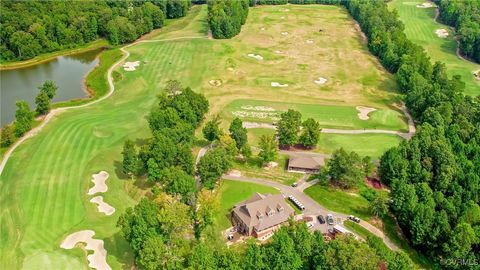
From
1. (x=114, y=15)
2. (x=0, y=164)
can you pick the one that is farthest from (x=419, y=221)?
(x=114, y=15)

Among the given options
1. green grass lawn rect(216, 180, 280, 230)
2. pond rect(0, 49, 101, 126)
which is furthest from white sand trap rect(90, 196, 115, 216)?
pond rect(0, 49, 101, 126)

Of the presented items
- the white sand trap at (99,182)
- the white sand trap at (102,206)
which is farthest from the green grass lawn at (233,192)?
the white sand trap at (99,182)

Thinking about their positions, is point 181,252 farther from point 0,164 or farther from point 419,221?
point 0,164

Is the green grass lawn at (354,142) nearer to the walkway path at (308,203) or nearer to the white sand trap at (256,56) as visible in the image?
the walkway path at (308,203)

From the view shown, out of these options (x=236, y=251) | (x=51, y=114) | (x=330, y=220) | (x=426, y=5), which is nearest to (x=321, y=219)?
(x=330, y=220)

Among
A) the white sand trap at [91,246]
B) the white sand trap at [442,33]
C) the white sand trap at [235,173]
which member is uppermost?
the white sand trap at [91,246]

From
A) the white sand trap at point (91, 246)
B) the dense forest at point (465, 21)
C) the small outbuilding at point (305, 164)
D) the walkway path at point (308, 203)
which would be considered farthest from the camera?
the dense forest at point (465, 21)

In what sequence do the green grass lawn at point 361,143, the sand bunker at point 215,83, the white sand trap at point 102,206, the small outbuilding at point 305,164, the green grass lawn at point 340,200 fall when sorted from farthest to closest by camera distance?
the sand bunker at point 215,83
the green grass lawn at point 361,143
the small outbuilding at point 305,164
the green grass lawn at point 340,200
the white sand trap at point 102,206

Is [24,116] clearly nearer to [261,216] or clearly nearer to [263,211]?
[263,211]
